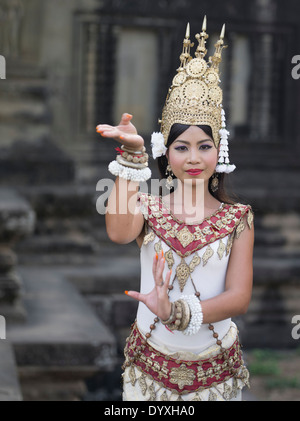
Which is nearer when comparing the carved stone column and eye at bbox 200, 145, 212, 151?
eye at bbox 200, 145, 212, 151

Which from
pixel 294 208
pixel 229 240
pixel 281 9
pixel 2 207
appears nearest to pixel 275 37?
pixel 281 9

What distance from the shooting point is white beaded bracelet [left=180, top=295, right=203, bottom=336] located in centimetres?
241

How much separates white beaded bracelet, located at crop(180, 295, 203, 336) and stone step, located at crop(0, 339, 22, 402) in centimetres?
141

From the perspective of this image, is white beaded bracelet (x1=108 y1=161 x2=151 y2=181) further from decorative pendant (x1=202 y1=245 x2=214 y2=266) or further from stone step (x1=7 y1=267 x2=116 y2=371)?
stone step (x1=7 y1=267 x2=116 y2=371)

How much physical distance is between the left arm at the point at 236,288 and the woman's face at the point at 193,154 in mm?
293

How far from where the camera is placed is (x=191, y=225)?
8.74ft

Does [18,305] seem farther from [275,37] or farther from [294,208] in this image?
[275,37]

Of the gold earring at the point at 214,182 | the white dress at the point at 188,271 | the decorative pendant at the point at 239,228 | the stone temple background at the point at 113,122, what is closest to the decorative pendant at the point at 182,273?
the white dress at the point at 188,271

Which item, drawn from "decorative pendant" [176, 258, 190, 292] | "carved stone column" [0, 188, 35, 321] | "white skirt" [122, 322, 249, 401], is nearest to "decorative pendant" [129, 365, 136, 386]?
"white skirt" [122, 322, 249, 401]

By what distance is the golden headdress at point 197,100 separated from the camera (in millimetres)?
2607

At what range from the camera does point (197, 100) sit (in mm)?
2607

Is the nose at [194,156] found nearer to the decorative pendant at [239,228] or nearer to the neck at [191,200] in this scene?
the neck at [191,200]

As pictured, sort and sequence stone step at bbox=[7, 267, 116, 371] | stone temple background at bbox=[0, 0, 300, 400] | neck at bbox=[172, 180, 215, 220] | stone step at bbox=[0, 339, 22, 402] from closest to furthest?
1. neck at bbox=[172, 180, 215, 220]
2. stone step at bbox=[0, 339, 22, 402]
3. stone step at bbox=[7, 267, 116, 371]
4. stone temple background at bbox=[0, 0, 300, 400]

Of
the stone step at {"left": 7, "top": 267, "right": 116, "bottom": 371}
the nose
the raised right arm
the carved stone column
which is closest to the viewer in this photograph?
the raised right arm
